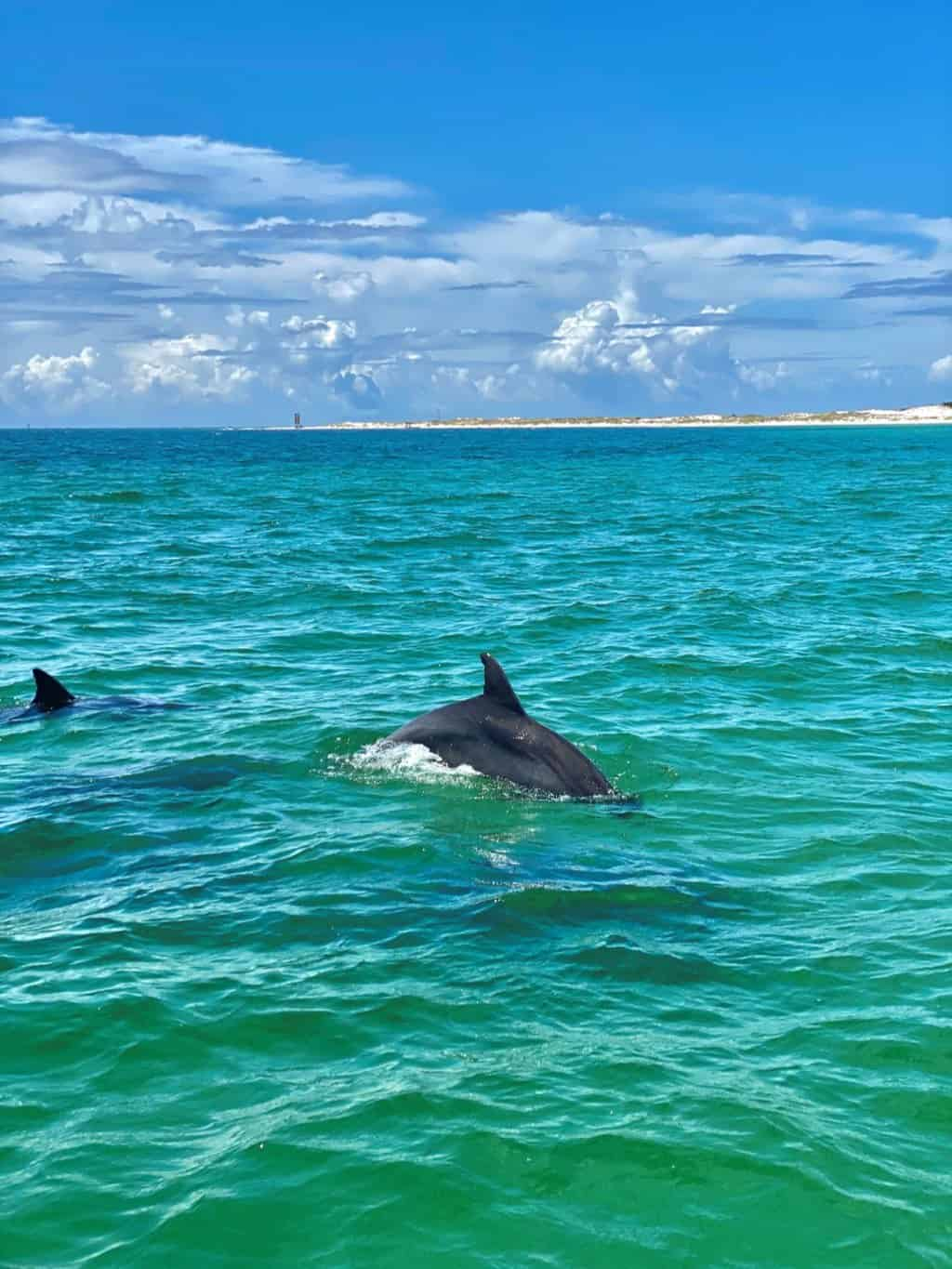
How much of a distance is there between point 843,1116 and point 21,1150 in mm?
4894

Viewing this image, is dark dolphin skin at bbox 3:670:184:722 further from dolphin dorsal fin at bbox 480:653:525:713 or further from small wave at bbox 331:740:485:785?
dolphin dorsal fin at bbox 480:653:525:713

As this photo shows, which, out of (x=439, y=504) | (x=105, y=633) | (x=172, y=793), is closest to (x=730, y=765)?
(x=172, y=793)

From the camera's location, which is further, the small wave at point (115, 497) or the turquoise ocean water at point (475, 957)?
the small wave at point (115, 497)

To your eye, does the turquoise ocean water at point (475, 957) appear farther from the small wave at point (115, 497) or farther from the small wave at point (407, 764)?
the small wave at point (115, 497)

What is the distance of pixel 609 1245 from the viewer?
6.91 m

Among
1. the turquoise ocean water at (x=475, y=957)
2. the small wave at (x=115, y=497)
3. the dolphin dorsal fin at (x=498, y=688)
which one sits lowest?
the turquoise ocean water at (x=475, y=957)

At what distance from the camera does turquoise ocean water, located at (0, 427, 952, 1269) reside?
727 centimetres

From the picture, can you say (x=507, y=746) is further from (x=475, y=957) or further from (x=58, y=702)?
(x=58, y=702)

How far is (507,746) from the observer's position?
15297 mm

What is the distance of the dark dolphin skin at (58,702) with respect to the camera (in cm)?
1892

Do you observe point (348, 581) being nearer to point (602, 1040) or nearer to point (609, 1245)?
point (602, 1040)

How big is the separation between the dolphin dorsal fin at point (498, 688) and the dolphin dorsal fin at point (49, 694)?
7.03 metres

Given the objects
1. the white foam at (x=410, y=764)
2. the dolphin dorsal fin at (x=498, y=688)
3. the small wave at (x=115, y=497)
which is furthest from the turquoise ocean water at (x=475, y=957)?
the small wave at (x=115, y=497)

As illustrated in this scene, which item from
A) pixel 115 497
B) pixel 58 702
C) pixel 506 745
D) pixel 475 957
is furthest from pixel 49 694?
pixel 115 497
